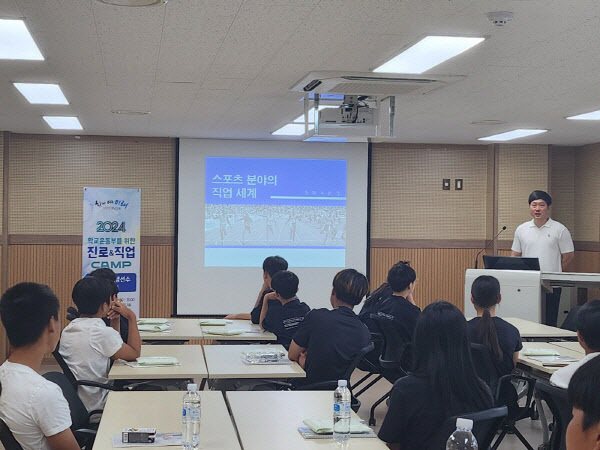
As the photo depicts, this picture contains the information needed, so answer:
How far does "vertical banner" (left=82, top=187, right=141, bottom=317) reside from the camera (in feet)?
32.3

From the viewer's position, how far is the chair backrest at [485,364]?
5156 millimetres

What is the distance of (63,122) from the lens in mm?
8773

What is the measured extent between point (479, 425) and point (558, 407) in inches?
26.9

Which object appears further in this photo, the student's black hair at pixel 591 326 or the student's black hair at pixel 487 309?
the student's black hair at pixel 487 309

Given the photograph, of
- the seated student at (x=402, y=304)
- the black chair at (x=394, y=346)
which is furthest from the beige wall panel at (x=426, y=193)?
the black chair at (x=394, y=346)

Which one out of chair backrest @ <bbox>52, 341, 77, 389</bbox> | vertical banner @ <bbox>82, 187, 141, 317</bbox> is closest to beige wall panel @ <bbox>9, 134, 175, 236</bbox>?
vertical banner @ <bbox>82, 187, 141, 317</bbox>

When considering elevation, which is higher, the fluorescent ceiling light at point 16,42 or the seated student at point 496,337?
the fluorescent ceiling light at point 16,42

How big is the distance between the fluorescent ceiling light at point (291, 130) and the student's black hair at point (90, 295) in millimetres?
4131

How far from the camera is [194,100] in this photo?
6.93m

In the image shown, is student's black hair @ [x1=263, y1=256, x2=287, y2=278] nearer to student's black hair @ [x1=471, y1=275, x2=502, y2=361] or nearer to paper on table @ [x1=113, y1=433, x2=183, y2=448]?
student's black hair @ [x1=471, y1=275, x2=502, y2=361]

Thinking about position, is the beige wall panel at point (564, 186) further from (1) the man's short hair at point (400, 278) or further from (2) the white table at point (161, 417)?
(2) the white table at point (161, 417)

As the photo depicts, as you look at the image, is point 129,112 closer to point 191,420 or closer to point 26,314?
point 26,314

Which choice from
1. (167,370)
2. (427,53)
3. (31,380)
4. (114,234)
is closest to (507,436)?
(167,370)

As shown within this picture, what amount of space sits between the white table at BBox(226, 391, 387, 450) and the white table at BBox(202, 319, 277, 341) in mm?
2243
